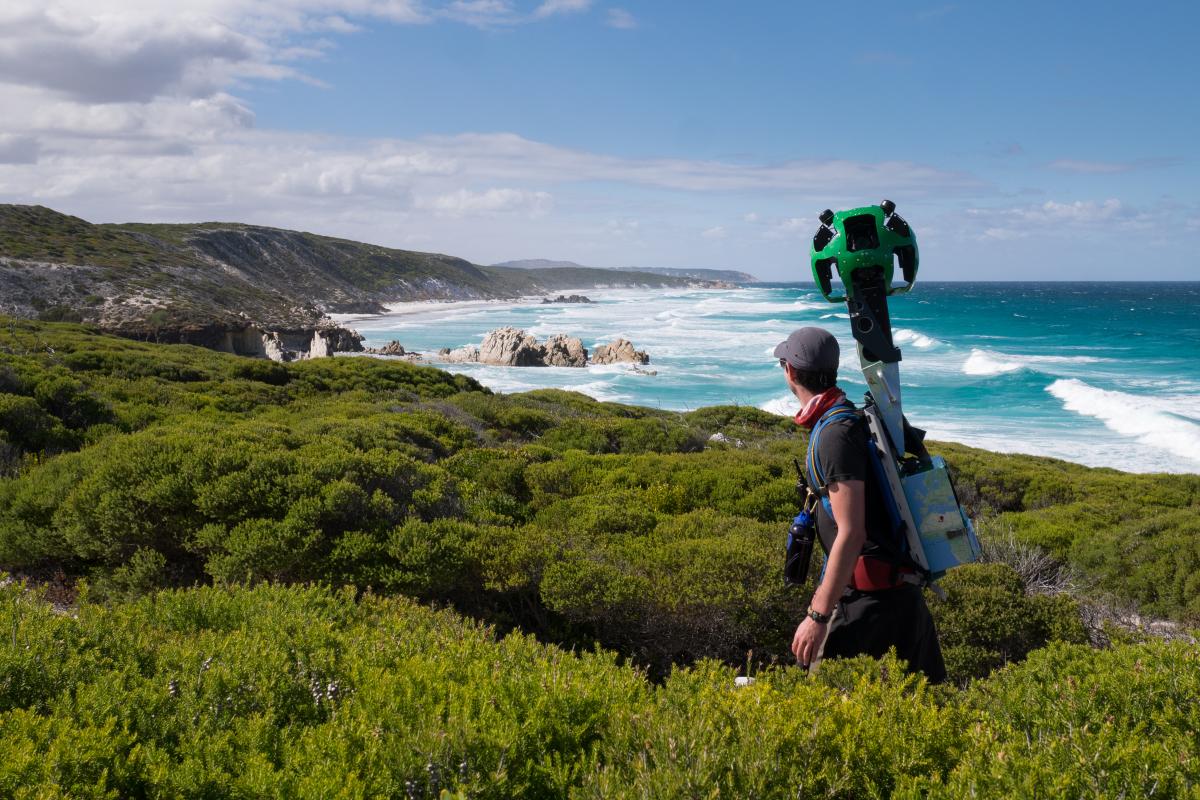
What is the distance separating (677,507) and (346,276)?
384 feet

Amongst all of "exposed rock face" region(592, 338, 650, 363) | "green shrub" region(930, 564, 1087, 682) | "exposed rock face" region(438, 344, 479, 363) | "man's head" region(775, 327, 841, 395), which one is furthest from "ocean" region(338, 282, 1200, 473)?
"man's head" region(775, 327, 841, 395)

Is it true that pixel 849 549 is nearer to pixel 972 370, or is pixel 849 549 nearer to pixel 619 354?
pixel 972 370

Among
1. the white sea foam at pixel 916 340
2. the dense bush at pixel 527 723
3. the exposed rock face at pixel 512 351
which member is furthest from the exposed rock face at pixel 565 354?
the dense bush at pixel 527 723

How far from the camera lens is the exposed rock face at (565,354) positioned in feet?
167

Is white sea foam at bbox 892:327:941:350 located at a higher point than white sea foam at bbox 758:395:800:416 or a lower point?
higher

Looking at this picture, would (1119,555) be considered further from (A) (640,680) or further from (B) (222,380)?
(B) (222,380)

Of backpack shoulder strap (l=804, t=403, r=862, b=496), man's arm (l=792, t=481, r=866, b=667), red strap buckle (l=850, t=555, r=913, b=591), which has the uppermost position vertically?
backpack shoulder strap (l=804, t=403, r=862, b=496)

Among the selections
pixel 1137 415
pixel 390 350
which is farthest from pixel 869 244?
pixel 390 350

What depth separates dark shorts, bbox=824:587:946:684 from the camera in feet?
10.4

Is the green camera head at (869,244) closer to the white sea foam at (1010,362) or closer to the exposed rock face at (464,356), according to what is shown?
the white sea foam at (1010,362)

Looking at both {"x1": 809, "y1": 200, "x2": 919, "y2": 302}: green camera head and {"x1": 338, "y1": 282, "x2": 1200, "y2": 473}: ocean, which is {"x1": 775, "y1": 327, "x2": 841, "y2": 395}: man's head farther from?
{"x1": 338, "y1": 282, "x2": 1200, "y2": 473}: ocean

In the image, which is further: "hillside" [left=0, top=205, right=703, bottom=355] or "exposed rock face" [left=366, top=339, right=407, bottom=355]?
"exposed rock face" [left=366, top=339, right=407, bottom=355]

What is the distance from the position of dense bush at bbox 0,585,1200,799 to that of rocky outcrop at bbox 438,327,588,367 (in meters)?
47.1

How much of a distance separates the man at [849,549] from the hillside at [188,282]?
128 ft
